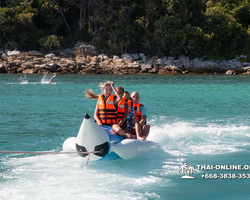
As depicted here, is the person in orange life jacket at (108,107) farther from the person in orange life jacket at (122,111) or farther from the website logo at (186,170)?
the website logo at (186,170)

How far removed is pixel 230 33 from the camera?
1576 inches

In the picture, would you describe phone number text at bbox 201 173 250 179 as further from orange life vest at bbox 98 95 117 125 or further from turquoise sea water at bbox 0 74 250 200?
orange life vest at bbox 98 95 117 125

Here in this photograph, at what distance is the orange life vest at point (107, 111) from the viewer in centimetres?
798

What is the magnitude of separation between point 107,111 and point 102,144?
100 cm

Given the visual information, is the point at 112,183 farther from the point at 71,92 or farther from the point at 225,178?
the point at 71,92

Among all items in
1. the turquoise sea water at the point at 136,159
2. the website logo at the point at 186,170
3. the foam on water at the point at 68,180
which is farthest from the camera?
the website logo at the point at 186,170

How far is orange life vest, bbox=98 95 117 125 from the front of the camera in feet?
26.2

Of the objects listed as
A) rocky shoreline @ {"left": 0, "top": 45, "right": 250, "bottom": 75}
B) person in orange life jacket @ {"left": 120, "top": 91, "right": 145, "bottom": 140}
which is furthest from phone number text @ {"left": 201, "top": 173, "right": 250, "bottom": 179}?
rocky shoreline @ {"left": 0, "top": 45, "right": 250, "bottom": 75}

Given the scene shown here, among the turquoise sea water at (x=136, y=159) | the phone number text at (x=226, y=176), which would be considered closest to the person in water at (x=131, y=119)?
A: the turquoise sea water at (x=136, y=159)

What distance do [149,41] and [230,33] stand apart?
25.5 feet

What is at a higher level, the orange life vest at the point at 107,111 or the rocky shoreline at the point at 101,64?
the orange life vest at the point at 107,111

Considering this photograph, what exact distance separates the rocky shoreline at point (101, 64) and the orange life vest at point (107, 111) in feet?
93.9

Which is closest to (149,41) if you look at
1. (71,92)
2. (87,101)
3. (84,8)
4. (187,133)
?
(84,8)

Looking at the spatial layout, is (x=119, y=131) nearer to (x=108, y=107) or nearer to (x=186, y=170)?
(x=108, y=107)
